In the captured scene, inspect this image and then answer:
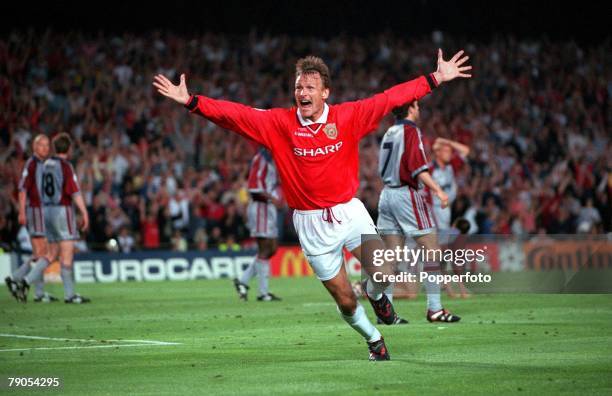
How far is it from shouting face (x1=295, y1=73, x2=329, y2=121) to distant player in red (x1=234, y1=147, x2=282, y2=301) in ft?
30.2

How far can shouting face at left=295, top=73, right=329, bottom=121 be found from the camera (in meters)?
10.0

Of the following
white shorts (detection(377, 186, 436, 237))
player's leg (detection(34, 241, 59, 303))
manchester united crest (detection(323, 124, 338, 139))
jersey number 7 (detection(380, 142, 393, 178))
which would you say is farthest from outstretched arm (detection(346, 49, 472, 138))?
player's leg (detection(34, 241, 59, 303))

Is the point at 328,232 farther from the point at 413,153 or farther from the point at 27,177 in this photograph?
the point at 27,177

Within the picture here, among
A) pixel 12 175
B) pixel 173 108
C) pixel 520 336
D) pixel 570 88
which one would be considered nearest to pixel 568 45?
pixel 570 88

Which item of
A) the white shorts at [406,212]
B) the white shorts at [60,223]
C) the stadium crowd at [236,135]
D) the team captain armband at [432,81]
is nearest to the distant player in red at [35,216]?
the white shorts at [60,223]

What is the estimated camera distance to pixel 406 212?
14.9 meters

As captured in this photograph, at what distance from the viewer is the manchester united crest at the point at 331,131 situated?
10.1m

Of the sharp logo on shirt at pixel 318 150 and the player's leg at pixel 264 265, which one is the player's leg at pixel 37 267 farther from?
the sharp logo on shirt at pixel 318 150

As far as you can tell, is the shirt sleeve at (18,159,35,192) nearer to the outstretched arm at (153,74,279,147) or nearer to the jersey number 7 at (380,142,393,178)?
the jersey number 7 at (380,142,393,178)

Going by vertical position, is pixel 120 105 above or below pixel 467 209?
above

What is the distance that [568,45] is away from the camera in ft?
131

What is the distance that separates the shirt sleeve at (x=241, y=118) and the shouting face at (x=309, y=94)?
0.29 metres

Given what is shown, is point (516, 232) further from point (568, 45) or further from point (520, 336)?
point (520, 336)

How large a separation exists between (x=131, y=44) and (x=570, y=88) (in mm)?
14653
